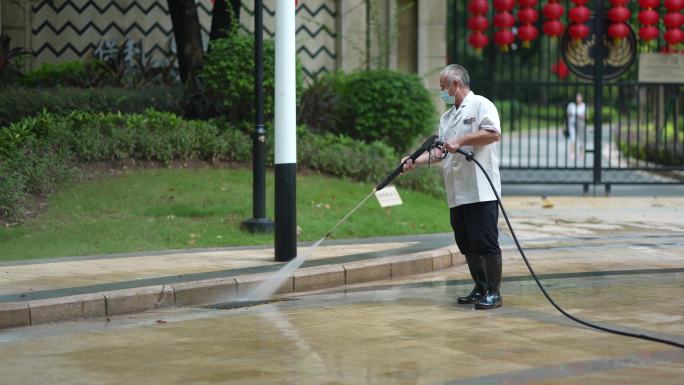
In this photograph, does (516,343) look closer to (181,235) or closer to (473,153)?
(473,153)

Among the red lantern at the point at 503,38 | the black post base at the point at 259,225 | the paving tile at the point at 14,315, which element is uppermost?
the red lantern at the point at 503,38

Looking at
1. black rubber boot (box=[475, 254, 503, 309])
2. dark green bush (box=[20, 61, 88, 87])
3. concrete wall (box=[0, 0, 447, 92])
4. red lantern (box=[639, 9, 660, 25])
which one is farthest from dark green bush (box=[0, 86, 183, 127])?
black rubber boot (box=[475, 254, 503, 309])

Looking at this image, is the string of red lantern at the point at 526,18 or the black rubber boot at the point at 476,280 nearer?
the black rubber boot at the point at 476,280

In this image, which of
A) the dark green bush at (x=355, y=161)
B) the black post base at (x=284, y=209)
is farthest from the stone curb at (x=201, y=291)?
the dark green bush at (x=355, y=161)

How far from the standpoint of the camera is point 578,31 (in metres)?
20.5

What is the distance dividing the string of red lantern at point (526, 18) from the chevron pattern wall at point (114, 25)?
345 centimetres

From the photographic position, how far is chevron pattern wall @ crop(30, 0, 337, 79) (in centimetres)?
2003

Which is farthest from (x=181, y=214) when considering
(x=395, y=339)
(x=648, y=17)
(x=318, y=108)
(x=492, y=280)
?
(x=648, y=17)

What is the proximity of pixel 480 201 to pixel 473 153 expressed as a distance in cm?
37

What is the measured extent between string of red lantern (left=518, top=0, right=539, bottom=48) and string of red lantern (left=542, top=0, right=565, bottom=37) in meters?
0.21

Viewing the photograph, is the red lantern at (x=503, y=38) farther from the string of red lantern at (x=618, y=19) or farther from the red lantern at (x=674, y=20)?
the red lantern at (x=674, y=20)

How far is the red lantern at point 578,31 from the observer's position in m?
20.5

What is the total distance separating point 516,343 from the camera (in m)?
7.55

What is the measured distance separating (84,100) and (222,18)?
2.73 meters
